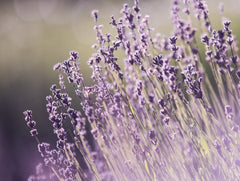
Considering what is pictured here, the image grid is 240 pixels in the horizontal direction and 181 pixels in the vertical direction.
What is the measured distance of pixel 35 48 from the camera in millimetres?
9500

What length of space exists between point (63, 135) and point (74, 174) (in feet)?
0.95

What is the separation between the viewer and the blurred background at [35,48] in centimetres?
468

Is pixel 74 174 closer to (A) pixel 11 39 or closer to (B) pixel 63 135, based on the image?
(B) pixel 63 135

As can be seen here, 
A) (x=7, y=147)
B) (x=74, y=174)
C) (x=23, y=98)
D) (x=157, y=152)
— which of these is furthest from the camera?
(x=23, y=98)

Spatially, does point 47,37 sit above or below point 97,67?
above

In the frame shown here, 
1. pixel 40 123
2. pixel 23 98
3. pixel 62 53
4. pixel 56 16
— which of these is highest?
pixel 56 16

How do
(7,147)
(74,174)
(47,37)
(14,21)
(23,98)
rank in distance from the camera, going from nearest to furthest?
(74,174) → (7,147) → (23,98) → (47,37) → (14,21)

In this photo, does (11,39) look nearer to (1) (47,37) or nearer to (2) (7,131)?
(1) (47,37)

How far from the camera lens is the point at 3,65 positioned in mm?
8695

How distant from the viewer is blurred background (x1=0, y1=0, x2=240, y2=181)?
4.68 metres

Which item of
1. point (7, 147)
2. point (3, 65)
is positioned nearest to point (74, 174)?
point (7, 147)

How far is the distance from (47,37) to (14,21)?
213 centimetres

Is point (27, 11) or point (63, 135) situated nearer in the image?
point (63, 135)

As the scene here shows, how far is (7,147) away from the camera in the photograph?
4.64 metres
